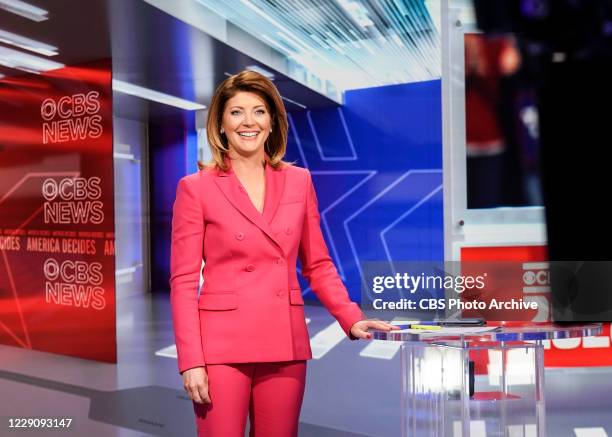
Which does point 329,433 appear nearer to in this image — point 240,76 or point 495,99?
point 495,99

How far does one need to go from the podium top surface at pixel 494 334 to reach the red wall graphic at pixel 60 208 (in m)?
3.42

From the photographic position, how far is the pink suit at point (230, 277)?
156cm

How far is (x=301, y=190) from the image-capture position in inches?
65.9

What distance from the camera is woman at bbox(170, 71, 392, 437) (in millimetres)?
1557

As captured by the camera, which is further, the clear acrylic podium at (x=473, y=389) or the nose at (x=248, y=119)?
the clear acrylic podium at (x=473, y=389)

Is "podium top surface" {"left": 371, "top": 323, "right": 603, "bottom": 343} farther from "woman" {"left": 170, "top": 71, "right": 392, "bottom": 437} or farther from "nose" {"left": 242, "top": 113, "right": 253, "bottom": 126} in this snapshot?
"nose" {"left": 242, "top": 113, "right": 253, "bottom": 126}

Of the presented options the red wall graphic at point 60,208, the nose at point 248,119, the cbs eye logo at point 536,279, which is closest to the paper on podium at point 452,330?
the nose at point 248,119

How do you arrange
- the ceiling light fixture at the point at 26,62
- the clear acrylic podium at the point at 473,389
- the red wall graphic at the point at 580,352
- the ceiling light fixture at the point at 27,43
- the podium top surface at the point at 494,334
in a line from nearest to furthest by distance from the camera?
the podium top surface at the point at 494,334
the clear acrylic podium at the point at 473,389
the red wall graphic at the point at 580,352
the ceiling light fixture at the point at 27,43
the ceiling light fixture at the point at 26,62

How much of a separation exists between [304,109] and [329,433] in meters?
4.18

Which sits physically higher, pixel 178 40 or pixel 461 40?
pixel 178 40

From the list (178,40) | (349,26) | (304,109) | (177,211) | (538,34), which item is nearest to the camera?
(177,211)

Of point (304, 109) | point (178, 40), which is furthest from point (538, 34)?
point (304, 109)

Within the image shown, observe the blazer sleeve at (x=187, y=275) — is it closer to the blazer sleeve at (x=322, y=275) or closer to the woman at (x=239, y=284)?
the woman at (x=239, y=284)

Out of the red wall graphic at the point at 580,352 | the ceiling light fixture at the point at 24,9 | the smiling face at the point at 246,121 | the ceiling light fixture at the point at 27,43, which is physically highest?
the ceiling light fixture at the point at 24,9
